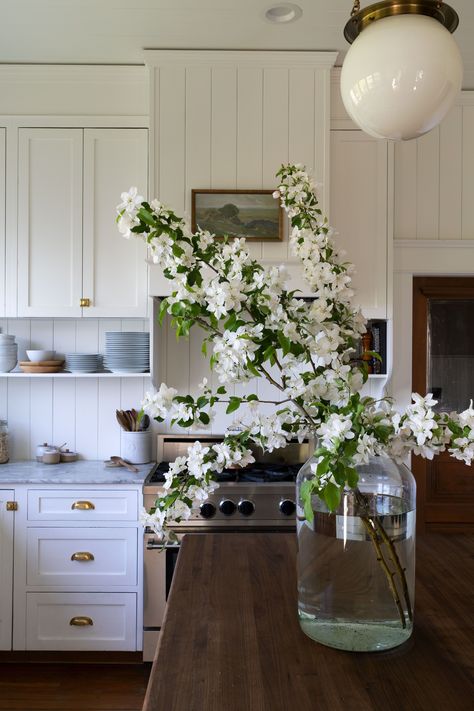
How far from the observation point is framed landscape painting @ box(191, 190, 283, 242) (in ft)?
9.48

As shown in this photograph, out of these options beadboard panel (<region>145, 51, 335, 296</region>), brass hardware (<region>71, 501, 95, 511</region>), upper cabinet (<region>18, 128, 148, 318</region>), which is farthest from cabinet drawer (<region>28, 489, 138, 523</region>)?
beadboard panel (<region>145, 51, 335, 296</region>)

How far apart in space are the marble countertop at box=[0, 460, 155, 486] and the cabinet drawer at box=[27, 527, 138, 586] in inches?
8.9

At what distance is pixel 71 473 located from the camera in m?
2.94

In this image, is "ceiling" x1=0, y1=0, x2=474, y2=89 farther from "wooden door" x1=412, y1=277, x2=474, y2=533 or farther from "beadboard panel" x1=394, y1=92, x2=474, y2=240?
"wooden door" x1=412, y1=277, x2=474, y2=533

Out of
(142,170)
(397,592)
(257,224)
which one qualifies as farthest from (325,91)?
(397,592)

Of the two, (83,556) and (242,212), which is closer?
(83,556)

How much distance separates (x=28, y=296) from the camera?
3055 millimetres

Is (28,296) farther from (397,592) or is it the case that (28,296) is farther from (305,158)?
(397,592)

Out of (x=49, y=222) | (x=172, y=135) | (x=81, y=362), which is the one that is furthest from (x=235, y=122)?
(x=81, y=362)

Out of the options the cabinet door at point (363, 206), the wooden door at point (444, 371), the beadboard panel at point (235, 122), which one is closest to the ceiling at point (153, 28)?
the beadboard panel at point (235, 122)

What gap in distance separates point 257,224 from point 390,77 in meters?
1.87

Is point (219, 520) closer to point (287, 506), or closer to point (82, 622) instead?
point (287, 506)

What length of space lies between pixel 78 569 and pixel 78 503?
31cm

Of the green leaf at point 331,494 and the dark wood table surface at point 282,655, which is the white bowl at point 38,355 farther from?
the green leaf at point 331,494
